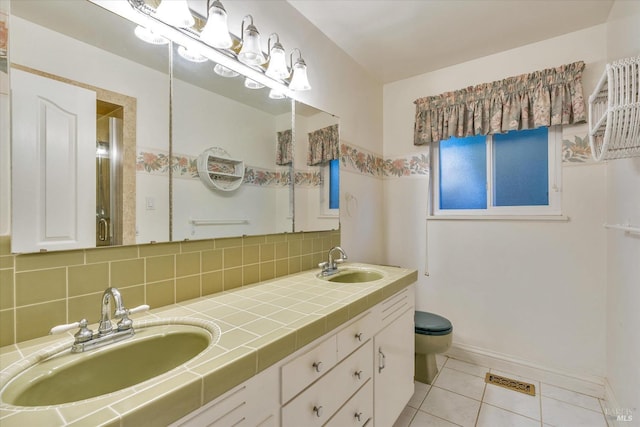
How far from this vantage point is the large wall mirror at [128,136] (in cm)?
83

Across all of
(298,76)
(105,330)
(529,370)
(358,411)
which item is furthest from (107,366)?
(529,370)

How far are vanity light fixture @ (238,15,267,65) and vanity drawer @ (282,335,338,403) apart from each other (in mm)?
1323

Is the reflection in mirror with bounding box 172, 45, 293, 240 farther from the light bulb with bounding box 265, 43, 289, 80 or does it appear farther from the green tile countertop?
the green tile countertop

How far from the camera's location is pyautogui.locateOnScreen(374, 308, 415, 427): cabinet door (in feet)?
4.49

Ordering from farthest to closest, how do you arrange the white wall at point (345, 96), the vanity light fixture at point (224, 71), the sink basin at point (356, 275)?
the sink basin at point (356, 275)
the white wall at point (345, 96)
the vanity light fixture at point (224, 71)

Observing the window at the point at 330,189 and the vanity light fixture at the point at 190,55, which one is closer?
the vanity light fixture at the point at 190,55

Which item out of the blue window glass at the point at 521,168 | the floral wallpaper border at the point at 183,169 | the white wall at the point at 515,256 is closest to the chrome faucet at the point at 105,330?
the floral wallpaper border at the point at 183,169

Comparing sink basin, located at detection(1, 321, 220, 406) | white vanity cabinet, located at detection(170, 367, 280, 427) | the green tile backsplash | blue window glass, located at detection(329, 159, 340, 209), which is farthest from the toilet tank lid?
sink basin, located at detection(1, 321, 220, 406)

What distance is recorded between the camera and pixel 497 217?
2176 mm

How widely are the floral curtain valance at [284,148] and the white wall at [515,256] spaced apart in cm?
128

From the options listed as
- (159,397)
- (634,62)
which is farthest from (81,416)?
(634,62)

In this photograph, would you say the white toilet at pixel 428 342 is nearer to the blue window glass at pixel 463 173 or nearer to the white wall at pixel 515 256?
the white wall at pixel 515 256

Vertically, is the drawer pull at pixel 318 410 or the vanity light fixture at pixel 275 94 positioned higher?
the vanity light fixture at pixel 275 94

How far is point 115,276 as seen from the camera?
97 centimetres
